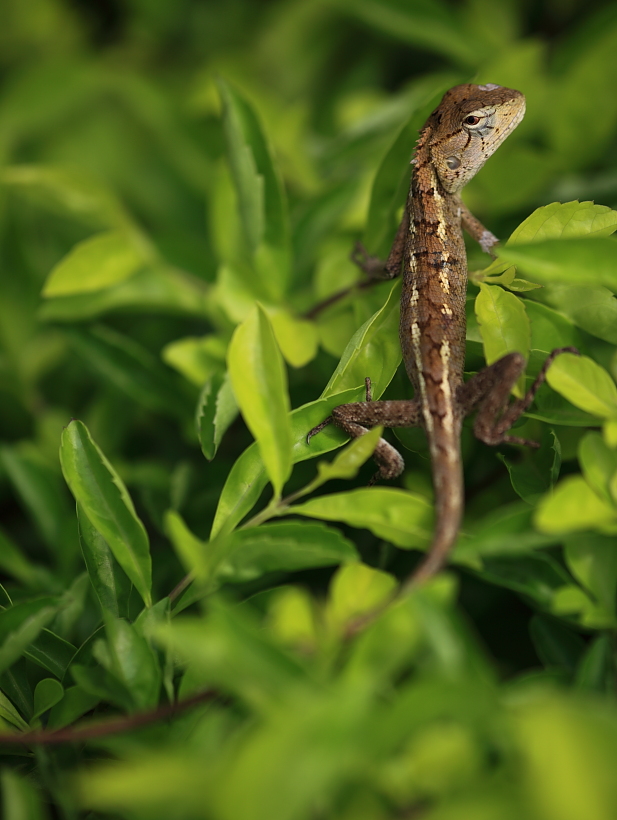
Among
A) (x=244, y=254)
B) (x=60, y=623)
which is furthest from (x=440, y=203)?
(x=60, y=623)

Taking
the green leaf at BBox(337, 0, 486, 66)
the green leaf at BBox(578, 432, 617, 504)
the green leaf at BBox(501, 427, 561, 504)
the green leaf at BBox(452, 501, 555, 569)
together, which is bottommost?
the green leaf at BBox(501, 427, 561, 504)

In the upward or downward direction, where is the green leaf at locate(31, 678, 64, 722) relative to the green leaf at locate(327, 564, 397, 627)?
downward

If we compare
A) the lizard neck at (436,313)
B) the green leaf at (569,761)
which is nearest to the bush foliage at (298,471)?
the green leaf at (569,761)

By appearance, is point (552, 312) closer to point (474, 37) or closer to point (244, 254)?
point (244, 254)

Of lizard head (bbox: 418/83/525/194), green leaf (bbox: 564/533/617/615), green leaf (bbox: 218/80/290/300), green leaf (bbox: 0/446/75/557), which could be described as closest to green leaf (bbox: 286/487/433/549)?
green leaf (bbox: 564/533/617/615)

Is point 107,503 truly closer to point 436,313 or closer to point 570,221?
point 436,313

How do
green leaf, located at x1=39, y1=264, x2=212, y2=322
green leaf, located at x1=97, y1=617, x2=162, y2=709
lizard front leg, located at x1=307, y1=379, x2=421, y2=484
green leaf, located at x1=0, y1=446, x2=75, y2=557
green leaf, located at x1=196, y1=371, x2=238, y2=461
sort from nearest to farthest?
green leaf, located at x1=97, y1=617, x2=162, y2=709, green leaf, located at x1=196, y1=371, x2=238, y2=461, lizard front leg, located at x1=307, y1=379, x2=421, y2=484, green leaf, located at x1=0, y1=446, x2=75, y2=557, green leaf, located at x1=39, y1=264, x2=212, y2=322

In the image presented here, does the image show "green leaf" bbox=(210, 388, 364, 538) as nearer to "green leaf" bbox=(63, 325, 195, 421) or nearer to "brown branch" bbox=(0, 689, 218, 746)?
"brown branch" bbox=(0, 689, 218, 746)

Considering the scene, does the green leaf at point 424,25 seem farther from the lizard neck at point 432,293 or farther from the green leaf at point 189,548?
the green leaf at point 189,548
